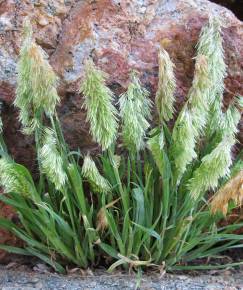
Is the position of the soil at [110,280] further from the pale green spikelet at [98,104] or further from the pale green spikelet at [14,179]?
the pale green spikelet at [98,104]

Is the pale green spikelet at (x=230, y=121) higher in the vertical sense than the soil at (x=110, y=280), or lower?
higher

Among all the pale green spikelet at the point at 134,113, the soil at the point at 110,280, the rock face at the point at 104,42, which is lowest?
the soil at the point at 110,280

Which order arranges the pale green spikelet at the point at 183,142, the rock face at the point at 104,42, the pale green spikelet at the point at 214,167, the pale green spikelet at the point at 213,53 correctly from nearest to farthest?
the pale green spikelet at the point at 214,167 → the pale green spikelet at the point at 183,142 → the pale green spikelet at the point at 213,53 → the rock face at the point at 104,42

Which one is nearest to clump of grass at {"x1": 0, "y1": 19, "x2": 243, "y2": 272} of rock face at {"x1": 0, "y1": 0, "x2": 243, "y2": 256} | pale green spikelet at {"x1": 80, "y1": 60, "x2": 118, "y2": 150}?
pale green spikelet at {"x1": 80, "y1": 60, "x2": 118, "y2": 150}

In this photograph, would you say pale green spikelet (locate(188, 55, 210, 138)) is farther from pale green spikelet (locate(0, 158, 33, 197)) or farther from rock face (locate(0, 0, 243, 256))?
pale green spikelet (locate(0, 158, 33, 197))

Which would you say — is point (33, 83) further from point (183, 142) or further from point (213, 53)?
point (213, 53)

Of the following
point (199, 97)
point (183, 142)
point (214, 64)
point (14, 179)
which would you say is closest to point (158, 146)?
point (183, 142)

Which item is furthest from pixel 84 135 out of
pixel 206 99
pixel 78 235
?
pixel 206 99

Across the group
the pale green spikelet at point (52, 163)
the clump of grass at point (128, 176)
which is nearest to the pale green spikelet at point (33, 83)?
the clump of grass at point (128, 176)

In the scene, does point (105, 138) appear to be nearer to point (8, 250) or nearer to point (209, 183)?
point (209, 183)
